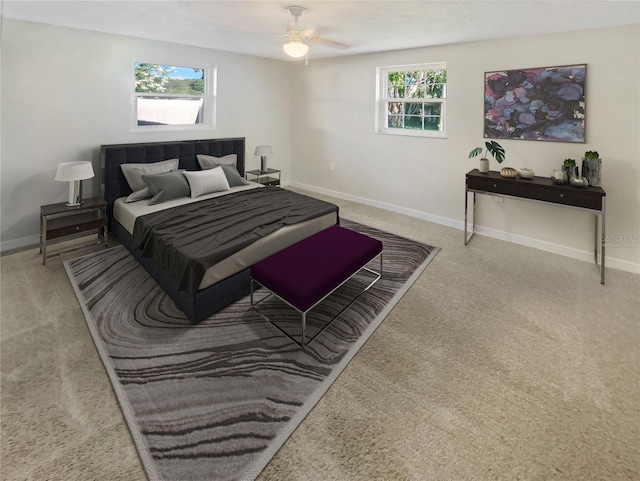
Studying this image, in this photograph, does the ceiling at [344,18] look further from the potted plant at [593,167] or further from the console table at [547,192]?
the console table at [547,192]

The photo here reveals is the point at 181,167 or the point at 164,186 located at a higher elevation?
the point at 181,167

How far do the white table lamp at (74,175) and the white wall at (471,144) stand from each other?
372 cm

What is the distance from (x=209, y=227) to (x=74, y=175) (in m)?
1.70

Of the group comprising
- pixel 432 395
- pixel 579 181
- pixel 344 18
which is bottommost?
pixel 432 395

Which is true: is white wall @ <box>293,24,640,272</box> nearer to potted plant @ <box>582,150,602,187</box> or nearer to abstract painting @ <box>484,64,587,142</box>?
abstract painting @ <box>484,64,587,142</box>

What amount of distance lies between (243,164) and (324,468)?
15.5 feet

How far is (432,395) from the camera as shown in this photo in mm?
1986

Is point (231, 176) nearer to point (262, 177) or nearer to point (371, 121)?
point (262, 177)

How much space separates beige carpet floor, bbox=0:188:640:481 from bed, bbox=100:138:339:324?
0.70m

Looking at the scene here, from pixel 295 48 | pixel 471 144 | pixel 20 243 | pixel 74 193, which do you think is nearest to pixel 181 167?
pixel 74 193

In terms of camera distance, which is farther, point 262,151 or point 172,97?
point 262,151

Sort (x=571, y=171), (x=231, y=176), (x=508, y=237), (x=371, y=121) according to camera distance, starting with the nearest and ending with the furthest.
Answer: (x=571, y=171), (x=508, y=237), (x=231, y=176), (x=371, y=121)

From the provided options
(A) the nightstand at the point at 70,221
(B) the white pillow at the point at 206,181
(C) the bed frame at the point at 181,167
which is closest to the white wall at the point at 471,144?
(C) the bed frame at the point at 181,167

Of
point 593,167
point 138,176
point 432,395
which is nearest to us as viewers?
point 432,395
